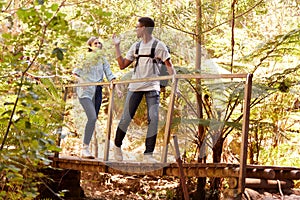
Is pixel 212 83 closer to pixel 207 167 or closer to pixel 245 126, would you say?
pixel 207 167

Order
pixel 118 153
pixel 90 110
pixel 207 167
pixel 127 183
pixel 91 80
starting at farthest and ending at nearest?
pixel 127 183, pixel 91 80, pixel 90 110, pixel 118 153, pixel 207 167

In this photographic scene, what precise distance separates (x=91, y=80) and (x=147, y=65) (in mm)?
1230

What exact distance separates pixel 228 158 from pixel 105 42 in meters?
3.10

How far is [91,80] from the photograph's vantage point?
661 centimetres

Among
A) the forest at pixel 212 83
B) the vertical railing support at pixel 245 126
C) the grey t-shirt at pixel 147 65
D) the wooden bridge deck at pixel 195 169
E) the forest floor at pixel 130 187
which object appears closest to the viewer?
the vertical railing support at pixel 245 126

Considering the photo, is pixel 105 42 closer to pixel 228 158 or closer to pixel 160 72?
pixel 228 158

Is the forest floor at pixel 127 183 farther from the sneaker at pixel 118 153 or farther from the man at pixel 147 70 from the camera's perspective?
the man at pixel 147 70

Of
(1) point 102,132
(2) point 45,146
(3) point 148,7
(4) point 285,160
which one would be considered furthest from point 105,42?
(2) point 45,146

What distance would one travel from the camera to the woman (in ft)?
20.7

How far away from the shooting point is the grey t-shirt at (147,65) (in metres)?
5.46

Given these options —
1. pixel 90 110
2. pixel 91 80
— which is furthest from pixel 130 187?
pixel 90 110

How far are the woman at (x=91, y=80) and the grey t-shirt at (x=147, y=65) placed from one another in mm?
699

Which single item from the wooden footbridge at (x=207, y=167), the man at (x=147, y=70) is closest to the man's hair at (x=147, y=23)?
the man at (x=147, y=70)

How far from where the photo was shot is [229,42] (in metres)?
9.46
